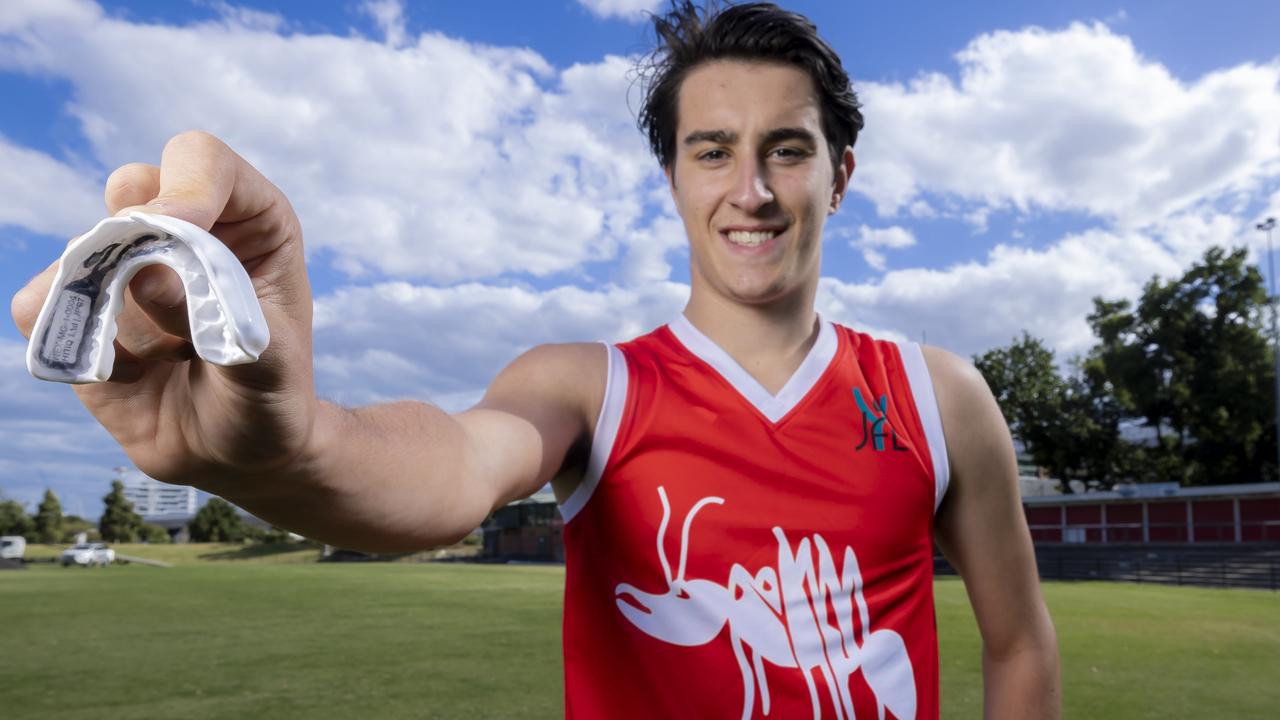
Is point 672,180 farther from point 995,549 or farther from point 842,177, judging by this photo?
point 995,549

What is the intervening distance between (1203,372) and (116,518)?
216ft

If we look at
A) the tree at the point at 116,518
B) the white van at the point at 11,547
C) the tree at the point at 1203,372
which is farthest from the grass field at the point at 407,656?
the tree at the point at 116,518

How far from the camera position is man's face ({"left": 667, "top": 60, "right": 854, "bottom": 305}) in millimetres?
2248

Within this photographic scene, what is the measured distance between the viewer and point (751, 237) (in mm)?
2270

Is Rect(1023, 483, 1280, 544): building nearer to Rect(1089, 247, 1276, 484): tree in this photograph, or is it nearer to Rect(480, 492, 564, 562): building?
Rect(1089, 247, 1276, 484): tree

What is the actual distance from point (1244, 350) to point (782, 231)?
46939 millimetres

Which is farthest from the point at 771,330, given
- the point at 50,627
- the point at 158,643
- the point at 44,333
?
the point at 50,627

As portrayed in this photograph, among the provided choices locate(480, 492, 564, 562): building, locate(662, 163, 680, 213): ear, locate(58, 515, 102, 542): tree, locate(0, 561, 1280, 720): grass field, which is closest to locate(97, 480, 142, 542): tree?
locate(58, 515, 102, 542): tree

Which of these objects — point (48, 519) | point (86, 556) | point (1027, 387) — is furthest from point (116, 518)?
point (1027, 387)

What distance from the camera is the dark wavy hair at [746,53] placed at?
2416 millimetres

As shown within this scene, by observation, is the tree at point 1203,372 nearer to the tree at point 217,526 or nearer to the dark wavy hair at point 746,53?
the dark wavy hair at point 746,53

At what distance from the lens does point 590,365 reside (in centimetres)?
223

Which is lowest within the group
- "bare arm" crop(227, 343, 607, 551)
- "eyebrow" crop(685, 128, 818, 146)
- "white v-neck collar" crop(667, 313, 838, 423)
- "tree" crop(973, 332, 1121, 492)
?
"bare arm" crop(227, 343, 607, 551)

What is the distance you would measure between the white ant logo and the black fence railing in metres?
29.7
